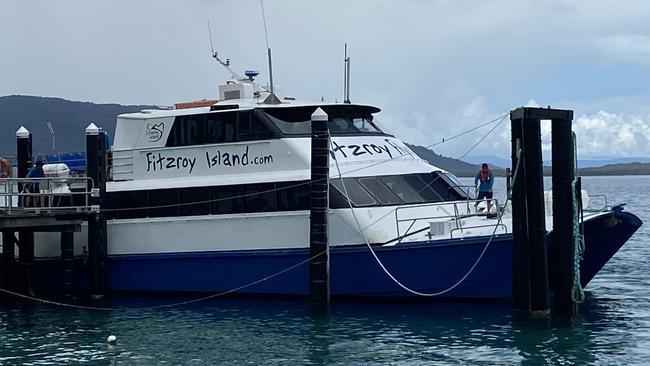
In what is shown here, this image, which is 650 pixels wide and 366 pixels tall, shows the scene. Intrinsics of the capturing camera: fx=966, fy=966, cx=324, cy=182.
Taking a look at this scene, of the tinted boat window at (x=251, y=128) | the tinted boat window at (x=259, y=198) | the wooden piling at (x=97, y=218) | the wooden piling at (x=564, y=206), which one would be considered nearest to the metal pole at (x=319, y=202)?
the tinted boat window at (x=259, y=198)

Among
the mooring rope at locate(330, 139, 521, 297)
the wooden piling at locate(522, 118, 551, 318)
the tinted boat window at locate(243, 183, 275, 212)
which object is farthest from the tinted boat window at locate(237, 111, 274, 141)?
the wooden piling at locate(522, 118, 551, 318)

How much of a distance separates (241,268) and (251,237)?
76cm

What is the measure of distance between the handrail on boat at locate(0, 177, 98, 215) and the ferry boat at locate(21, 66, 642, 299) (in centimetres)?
70

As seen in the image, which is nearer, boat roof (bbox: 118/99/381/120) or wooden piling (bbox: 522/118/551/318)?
wooden piling (bbox: 522/118/551/318)

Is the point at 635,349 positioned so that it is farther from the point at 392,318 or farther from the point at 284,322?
the point at 284,322

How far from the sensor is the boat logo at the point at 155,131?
2266 centimetres

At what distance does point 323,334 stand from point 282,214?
3667 mm

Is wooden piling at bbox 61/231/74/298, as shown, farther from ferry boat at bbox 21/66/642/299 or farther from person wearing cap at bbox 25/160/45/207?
person wearing cap at bbox 25/160/45/207

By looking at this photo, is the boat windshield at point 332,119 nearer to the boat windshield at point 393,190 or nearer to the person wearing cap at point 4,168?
the boat windshield at point 393,190

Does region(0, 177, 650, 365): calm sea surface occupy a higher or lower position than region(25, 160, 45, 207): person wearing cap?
lower

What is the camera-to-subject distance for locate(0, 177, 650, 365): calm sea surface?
52.9 ft

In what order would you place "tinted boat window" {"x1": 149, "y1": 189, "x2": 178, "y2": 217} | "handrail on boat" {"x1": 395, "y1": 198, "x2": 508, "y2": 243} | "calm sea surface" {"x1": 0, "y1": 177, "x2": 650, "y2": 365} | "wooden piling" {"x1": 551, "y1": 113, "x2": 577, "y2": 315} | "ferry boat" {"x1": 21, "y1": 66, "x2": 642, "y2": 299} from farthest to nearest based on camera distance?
"tinted boat window" {"x1": 149, "y1": 189, "x2": 178, "y2": 217} < "handrail on boat" {"x1": 395, "y1": 198, "x2": 508, "y2": 243} < "ferry boat" {"x1": 21, "y1": 66, "x2": 642, "y2": 299} < "wooden piling" {"x1": 551, "y1": 113, "x2": 577, "y2": 315} < "calm sea surface" {"x1": 0, "y1": 177, "x2": 650, "y2": 365}

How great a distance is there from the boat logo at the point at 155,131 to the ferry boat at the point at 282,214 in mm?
31

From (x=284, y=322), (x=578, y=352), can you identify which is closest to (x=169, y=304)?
(x=284, y=322)
